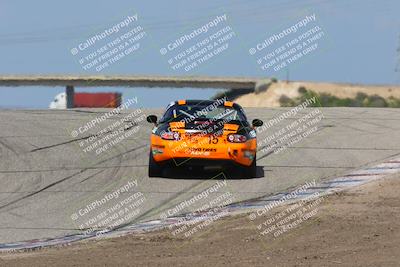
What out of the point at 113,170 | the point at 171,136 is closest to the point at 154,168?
the point at 171,136

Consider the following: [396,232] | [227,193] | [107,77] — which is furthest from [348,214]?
[107,77]

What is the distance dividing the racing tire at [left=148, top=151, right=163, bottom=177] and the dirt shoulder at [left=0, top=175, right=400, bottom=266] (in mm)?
3480

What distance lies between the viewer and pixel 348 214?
12.1m

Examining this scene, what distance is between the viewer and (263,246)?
418 inches

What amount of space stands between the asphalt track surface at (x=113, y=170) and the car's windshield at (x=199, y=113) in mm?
1034

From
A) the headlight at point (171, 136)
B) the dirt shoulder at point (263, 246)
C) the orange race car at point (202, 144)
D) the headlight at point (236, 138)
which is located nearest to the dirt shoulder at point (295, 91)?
the orange race car at point (202, 144)

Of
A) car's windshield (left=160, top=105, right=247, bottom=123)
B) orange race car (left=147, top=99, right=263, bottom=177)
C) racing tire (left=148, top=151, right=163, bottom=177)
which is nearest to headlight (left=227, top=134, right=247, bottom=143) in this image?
orange race car (left=147, top=99, right=263, bottom=177)

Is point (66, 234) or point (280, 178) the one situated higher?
point (66, 234)

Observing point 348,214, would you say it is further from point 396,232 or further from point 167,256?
point 167,256

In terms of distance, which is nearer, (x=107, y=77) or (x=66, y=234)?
(x=66, y=234)

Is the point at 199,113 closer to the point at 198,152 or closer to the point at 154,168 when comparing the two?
the point at 198,152

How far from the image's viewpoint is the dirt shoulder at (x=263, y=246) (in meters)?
9.55

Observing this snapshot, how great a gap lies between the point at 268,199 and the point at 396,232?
343 centimetres

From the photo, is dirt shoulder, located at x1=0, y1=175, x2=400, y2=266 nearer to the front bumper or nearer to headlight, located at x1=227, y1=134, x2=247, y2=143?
the front bumper
